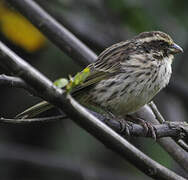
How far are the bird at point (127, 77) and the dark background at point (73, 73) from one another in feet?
4.11

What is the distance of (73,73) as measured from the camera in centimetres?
724

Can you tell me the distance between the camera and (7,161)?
6895 millimetres

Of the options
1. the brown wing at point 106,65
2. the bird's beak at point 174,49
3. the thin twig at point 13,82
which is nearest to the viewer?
the thin twig at point 13,82

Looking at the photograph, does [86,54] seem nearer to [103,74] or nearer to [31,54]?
[103,74]

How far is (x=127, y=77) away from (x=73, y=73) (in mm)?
2233

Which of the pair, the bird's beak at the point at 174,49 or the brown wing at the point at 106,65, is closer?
the brown wing at the point at 106,65

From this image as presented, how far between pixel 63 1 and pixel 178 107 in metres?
1.93

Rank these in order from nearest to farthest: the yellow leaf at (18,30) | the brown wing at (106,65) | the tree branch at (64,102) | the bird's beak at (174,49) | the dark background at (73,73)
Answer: the tree branch at (64,102)
the brown wing at (106,65)
the bird's beak at (174,49)
the yellow leaf at (18,30)
the dark background at (73,73)

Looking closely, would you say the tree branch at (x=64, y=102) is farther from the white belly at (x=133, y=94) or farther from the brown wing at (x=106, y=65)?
the brown wing at (x=106, y=65)

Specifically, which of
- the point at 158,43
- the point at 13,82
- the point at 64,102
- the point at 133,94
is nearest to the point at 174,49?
Answer: the point at 158,43

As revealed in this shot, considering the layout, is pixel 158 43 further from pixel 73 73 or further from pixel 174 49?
pixel 73 73

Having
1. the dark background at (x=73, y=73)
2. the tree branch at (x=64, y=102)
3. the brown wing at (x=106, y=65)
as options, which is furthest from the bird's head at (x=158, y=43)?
the tree branch at (x=64, y=102)

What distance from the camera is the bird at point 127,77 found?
193 inches

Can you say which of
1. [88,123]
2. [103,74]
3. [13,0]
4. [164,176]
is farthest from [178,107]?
[88,123]
